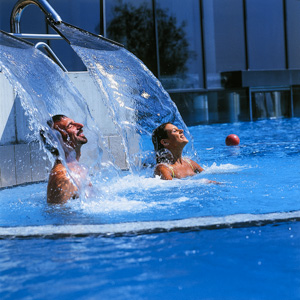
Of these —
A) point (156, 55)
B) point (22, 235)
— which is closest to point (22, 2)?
point (22, 235)

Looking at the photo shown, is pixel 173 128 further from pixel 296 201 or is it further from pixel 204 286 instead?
pixel 204 286

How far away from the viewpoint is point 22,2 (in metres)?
5.93

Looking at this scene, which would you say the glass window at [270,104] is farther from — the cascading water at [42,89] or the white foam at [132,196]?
the white foam at [132,196]

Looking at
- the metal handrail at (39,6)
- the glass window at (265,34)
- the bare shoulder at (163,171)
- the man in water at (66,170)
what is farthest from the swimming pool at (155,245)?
the glass window at (265,34)

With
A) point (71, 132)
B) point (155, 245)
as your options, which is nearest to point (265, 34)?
point (71, 132)

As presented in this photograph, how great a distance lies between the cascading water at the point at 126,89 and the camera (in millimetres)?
6531

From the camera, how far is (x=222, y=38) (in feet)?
62.6

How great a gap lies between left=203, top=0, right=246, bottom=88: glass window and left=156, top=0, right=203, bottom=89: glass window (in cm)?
37

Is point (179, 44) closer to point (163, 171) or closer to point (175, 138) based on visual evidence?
point (175, 138)

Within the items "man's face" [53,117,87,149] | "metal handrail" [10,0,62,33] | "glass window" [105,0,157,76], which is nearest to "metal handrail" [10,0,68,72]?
"metal handrail" [10,0,62,33]

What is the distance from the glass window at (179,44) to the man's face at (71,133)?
1285 centimetres

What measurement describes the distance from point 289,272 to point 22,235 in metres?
1.67

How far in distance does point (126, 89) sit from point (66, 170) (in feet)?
10.4

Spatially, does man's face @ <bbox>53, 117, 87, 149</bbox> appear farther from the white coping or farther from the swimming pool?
the white coping
